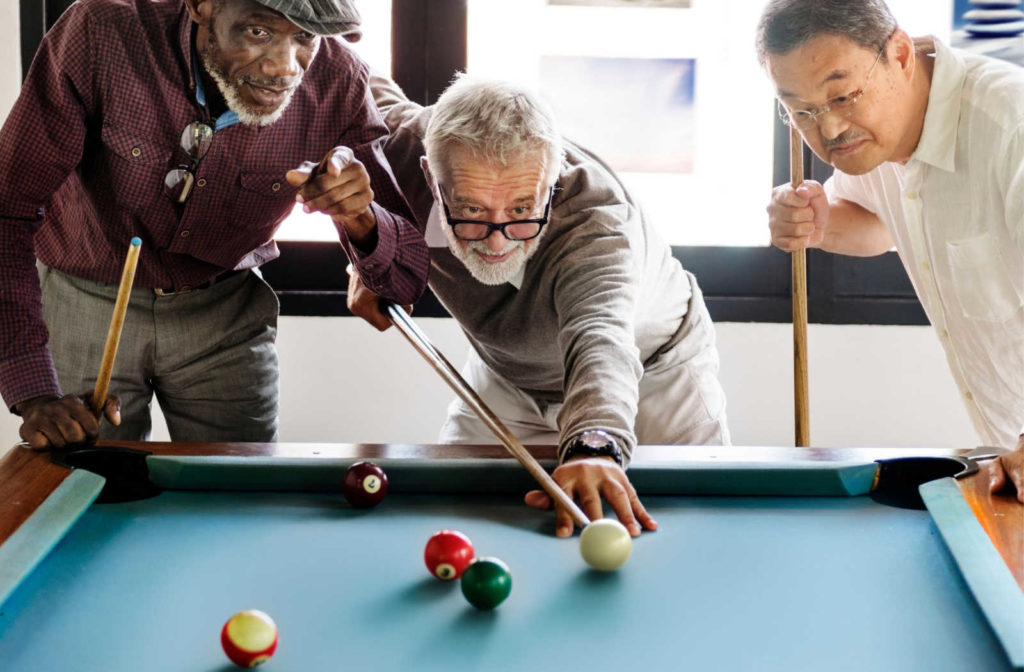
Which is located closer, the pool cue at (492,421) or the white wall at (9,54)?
the pool cue at (492,421)

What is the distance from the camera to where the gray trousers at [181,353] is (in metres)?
2.41

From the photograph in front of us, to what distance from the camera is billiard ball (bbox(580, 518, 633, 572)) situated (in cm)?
143

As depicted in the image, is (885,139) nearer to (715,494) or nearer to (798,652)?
(715,494)

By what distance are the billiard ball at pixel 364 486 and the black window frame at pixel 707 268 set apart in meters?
1.99

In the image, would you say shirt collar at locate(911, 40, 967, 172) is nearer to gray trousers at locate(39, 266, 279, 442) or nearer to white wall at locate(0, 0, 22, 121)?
gray trousers at locate(39, 266, 279, 442)

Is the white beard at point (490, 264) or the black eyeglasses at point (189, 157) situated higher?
the black eyeglasses at point (189, 157)

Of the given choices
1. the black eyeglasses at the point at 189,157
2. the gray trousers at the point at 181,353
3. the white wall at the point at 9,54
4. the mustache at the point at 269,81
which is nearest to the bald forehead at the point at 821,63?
the mustache at the point at 269,81

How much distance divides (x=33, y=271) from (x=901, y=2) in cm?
302

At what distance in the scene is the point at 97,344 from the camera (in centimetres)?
242

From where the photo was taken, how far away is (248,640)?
1146 mm

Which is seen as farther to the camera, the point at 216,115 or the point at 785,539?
the point at 216,115

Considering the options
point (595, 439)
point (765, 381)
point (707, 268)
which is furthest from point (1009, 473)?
point (707, 268)

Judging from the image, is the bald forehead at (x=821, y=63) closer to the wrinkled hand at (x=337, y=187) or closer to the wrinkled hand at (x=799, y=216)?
the wrinkled hand at (x=799, y=216)

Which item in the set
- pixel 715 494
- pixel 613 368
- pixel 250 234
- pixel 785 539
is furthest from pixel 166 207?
Result: pixel 785 539
